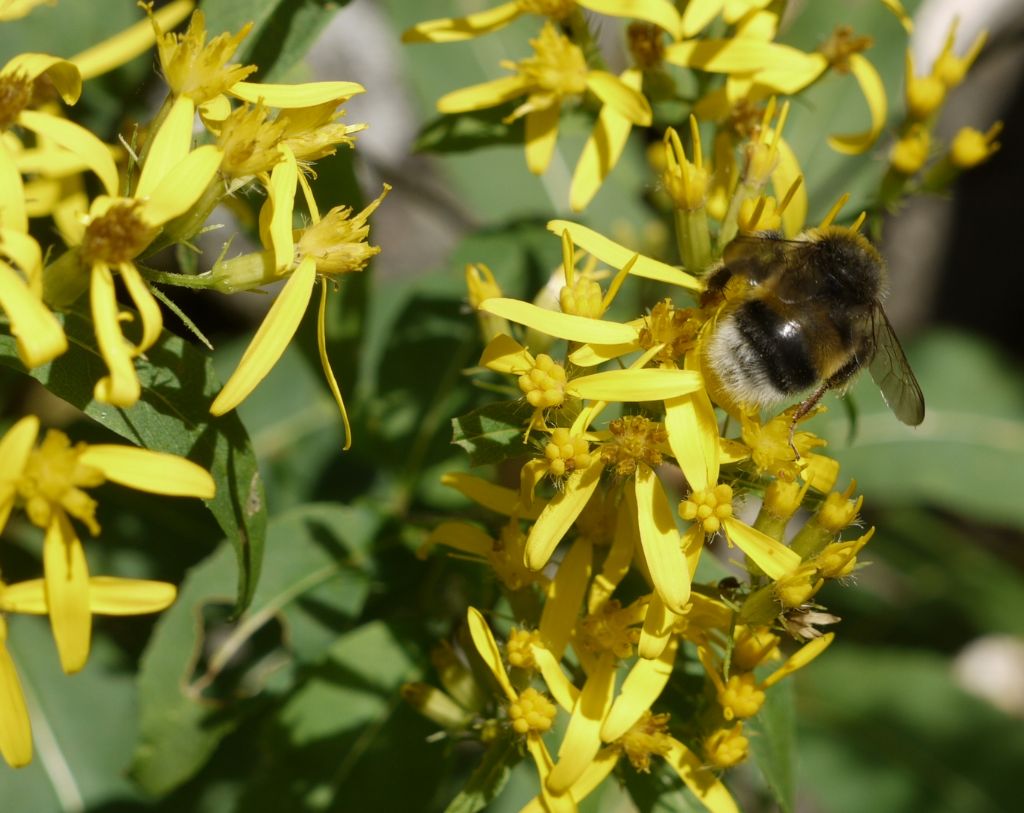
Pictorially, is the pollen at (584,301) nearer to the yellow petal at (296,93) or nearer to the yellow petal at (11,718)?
the yellow petal at (296,93)

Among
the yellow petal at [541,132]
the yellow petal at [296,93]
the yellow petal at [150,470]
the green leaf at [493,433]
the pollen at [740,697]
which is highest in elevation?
the yellow petal at [296,93]

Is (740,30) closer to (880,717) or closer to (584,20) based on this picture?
(584,20)

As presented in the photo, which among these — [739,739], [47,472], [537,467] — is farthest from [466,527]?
[47,472]

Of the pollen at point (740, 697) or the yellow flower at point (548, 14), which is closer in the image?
the pollen at point (740, 697)

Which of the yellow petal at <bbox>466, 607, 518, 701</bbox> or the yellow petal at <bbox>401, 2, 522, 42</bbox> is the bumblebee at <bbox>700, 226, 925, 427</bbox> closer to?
the yellow petal at <bbox>466, 607, 518, 701</bbox>

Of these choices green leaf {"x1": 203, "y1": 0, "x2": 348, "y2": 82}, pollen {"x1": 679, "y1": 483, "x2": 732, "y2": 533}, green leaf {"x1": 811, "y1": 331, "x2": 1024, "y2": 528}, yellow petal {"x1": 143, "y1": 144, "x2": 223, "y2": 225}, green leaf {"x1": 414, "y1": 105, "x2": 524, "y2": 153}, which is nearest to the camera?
yellow petal {"x1": 143, "y1": 144, "x2": 223, "y2": 225}

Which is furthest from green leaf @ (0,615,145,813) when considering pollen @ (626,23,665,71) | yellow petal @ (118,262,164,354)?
pollen @ (626,23,665,71)

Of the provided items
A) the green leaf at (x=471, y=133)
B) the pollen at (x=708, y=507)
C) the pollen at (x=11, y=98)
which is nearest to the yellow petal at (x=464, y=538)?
the pollen at (x=708, y=507)
